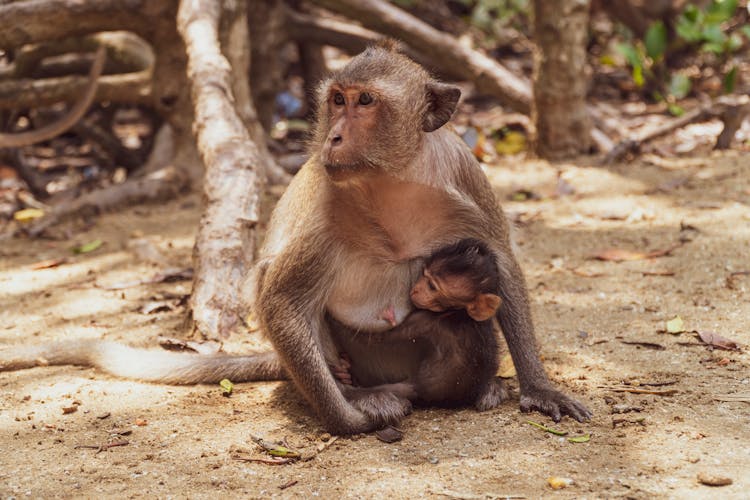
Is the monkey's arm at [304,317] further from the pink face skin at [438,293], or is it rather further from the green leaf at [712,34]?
the green leaf at [712,34]

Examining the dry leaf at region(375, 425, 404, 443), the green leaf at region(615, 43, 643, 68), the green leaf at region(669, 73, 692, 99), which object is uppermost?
the green leaf at region(615, 43, 643, 68)

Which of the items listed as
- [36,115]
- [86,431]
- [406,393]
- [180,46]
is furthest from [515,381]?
[36,115]

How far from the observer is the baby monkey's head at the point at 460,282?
3.55 m

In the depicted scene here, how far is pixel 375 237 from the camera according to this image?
12.2 feet

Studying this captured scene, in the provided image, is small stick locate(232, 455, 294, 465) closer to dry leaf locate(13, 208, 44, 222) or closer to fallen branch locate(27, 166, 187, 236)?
fallen branch locate(27, 166, 187, 236)

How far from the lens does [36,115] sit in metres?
8.75

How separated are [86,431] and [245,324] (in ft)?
3.94

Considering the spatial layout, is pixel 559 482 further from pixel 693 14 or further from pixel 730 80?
pixel 693 14

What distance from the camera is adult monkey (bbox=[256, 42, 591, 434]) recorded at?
3.50 meters

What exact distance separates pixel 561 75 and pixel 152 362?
4468 millimetres

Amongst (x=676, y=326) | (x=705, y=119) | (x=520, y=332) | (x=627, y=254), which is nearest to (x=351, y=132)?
(x=520, y=332)

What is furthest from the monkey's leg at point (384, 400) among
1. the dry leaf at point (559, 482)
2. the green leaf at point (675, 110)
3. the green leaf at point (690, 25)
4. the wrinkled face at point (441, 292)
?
the green leaf at point (690, 25)

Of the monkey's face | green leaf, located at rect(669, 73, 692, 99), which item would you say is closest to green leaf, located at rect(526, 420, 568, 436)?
the monkey's face

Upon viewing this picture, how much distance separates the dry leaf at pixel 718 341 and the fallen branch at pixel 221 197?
220 centimetres
